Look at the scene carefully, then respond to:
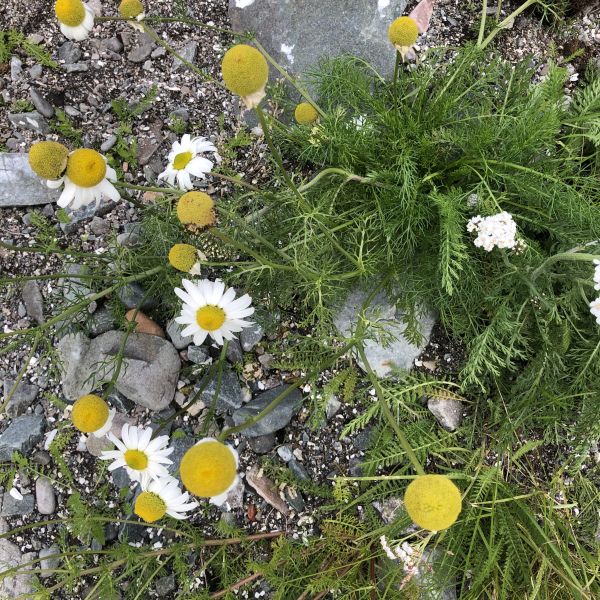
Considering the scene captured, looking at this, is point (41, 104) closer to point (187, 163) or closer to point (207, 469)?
point (187, 163)

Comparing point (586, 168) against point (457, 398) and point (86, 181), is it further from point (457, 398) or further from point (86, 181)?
point (86, 181)

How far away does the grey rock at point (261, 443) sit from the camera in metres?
2.90

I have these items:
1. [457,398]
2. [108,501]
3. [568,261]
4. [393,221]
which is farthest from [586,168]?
[108,501]

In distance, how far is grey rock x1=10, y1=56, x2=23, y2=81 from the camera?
3.29 m

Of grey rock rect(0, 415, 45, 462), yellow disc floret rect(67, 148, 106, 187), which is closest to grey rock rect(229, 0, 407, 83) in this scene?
yellow disc floret rect(67, 148, 106, 187)

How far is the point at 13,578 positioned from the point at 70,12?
2656 millimetres

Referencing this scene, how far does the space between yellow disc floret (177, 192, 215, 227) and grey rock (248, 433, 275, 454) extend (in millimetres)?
1409

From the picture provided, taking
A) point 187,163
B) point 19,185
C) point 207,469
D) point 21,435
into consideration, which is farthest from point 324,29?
point 21,435

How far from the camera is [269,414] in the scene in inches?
111

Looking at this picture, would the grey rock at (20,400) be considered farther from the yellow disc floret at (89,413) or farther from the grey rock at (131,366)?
the yellow disc floret at (89,413)

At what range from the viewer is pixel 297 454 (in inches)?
115

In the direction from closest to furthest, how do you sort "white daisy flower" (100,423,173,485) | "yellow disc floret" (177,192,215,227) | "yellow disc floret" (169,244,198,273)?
1. "yellow disc floret" (177,192,215,227)
2. "yellow disc floret" (169,244,198,273)
3. "white daisy flower" (100,423,173,485)

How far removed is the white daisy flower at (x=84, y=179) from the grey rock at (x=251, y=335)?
3.66 feet

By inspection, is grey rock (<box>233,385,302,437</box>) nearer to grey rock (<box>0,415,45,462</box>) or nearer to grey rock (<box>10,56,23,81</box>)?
grey rock (<box>0,415,45,462</box>)
